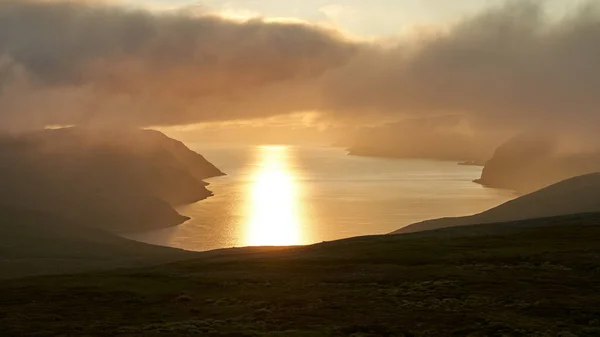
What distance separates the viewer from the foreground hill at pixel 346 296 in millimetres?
47312

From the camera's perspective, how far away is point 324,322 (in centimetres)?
4903

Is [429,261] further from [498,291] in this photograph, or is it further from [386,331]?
[386,331]

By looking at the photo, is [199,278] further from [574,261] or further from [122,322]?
[574,261]

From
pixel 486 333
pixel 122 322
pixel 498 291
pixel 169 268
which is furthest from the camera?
pixel 169 268

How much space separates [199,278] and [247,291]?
41.8 ft

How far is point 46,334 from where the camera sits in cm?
4853

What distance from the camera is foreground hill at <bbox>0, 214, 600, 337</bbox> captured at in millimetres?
47312

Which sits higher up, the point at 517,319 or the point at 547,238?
the point at 547,238

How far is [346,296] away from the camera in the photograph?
194 ft

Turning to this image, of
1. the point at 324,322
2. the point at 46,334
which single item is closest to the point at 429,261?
the point at 324,322

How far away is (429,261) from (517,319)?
108 feet

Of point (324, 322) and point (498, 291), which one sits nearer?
point (324, 322)

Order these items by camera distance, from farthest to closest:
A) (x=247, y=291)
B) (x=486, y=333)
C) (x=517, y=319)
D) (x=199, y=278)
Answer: (x=199, y=278), (x=247, y=291), (x=517, y=319), (x=486, y=333)

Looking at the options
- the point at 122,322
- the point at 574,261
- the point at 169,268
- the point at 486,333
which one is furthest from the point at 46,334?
the point at 574,261
